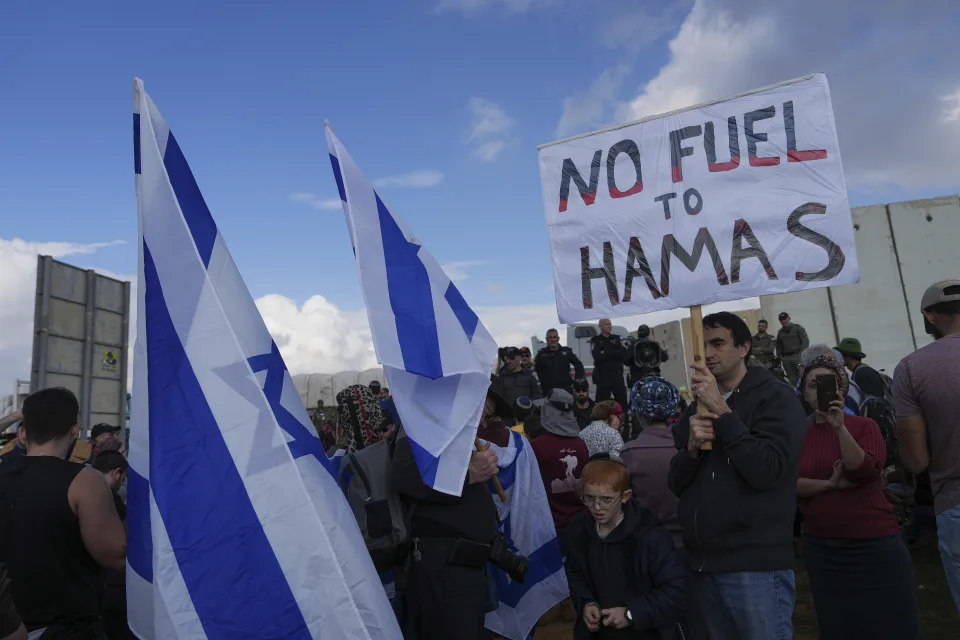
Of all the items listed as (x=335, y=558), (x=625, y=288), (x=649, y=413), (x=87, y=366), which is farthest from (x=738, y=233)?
(x=87, y=366)

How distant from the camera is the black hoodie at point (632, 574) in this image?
122 inches

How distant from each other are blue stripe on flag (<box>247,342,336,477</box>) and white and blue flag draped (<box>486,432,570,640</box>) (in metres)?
1.31

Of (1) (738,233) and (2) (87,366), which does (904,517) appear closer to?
(1) (738,233)

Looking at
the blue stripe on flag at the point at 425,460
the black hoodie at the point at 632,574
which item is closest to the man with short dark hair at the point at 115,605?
the blue stripe on flag at the point at 425,460

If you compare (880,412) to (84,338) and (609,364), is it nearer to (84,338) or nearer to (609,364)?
(609,364)

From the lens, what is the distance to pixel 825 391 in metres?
3.39

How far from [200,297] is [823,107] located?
3.11 meters

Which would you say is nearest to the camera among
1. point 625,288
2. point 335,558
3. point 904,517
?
point 335,558

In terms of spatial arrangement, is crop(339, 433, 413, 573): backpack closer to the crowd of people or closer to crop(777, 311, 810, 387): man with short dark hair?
the crowd of people

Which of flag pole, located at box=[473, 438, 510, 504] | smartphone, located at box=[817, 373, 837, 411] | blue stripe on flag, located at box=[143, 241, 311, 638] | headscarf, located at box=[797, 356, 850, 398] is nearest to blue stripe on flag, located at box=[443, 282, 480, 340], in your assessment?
flag pole, located at box=[473, 438, 510, 504]

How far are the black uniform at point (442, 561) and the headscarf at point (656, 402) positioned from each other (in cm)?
137

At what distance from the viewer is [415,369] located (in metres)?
3.04

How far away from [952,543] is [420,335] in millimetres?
2609

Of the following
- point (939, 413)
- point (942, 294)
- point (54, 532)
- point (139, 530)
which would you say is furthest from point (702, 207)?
point (54, 532)
